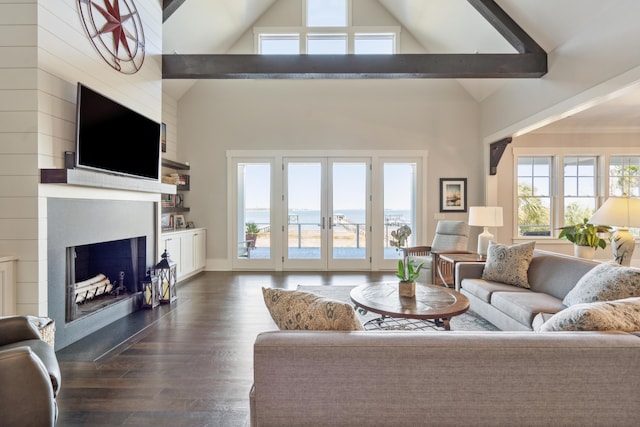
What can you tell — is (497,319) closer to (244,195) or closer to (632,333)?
(632,333)

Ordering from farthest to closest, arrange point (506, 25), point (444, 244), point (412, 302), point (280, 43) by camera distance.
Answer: point (280, 43) → point (444, 244) → point (506, 25) → point (412, 302)

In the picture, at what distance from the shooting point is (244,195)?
5.95m

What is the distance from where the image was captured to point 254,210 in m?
5.95

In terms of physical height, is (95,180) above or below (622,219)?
above

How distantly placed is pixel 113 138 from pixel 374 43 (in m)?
4.82

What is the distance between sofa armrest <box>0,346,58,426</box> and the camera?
1.21 metres

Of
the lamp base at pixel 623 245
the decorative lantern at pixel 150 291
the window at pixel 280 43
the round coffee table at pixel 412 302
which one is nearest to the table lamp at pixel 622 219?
the lamp base at pixel 623 245

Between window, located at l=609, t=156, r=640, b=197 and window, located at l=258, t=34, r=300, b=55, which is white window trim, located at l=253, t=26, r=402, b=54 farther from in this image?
window, located at l=609, t=156, r=640, b=197

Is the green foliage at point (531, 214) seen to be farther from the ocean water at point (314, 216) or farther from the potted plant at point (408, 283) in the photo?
the potted plant at point (408, 283)

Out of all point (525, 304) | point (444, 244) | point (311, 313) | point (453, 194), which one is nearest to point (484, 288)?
point (525, 304)

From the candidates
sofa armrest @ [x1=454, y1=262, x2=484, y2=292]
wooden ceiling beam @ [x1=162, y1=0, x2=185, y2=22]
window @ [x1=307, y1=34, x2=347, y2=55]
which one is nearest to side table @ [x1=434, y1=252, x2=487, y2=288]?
sofa armrest @ [x1=454, y1=262, x2=484, y2=292]

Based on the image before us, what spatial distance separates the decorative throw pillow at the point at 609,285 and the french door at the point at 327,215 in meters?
3.76

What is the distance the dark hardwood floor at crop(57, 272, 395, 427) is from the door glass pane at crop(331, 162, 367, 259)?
239 centimetres

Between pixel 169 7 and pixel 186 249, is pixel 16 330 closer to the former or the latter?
pixel 186 249
